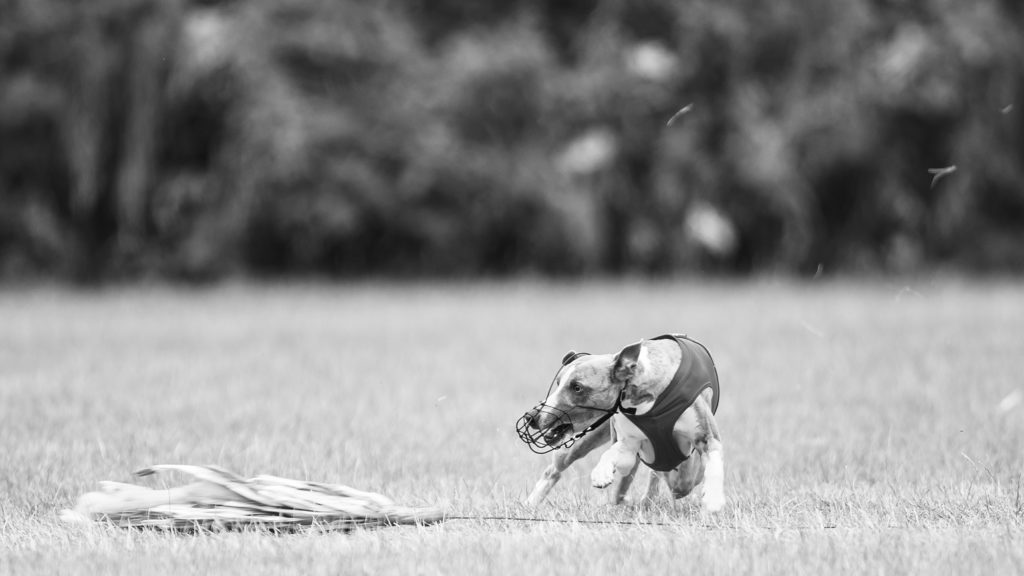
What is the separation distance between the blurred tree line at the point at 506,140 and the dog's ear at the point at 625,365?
1390cm

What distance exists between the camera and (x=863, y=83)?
1917 cm

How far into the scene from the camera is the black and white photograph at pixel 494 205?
8.80 m

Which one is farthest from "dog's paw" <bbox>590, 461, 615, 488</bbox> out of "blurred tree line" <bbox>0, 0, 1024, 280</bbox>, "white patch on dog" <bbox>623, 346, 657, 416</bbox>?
"blurred tree line" <bbox>0, 0, 1024, 280</bbox>

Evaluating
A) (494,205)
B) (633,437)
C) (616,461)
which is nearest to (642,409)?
(633,437)

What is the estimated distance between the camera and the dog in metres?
4.07

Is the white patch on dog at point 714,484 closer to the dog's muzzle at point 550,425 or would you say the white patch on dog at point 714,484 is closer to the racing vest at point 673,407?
the racing vest at point 673,407

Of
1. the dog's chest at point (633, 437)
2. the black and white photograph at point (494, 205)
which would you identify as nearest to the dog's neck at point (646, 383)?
the dog's chest at point (633, 437)

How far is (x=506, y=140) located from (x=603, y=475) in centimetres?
1590

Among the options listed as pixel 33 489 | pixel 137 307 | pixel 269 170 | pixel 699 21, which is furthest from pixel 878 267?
pixel 33 489

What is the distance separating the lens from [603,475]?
4125 millimetres

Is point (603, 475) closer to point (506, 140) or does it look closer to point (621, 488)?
point (621, 488)

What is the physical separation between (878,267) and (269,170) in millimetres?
10419

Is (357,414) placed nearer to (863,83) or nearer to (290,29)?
(290,29)

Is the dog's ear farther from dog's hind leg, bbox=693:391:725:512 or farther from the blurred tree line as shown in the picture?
the blurred tree line
